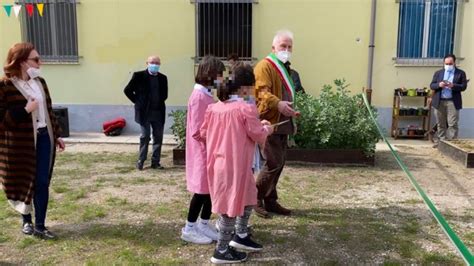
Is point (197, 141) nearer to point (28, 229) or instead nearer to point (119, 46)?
point (28, 229)

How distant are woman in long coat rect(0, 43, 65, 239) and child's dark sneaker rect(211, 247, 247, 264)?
1569 millimetres

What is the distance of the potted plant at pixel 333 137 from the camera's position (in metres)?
7.00

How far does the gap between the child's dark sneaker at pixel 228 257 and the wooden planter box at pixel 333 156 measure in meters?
3.48

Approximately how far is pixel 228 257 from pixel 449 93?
631 centimetres

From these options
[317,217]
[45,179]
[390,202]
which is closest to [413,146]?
[390,202]

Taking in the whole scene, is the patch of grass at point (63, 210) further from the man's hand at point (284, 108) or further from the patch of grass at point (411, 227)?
the patch of grass at point (411, 227)

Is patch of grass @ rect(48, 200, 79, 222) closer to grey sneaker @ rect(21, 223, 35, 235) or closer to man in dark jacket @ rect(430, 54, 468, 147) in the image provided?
grey sneaker @ rect(21, 223, 35, 235)

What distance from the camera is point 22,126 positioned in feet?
12.9

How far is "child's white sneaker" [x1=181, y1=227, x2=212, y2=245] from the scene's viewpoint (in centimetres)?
407

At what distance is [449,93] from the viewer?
8.44 m

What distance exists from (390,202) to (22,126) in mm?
3879

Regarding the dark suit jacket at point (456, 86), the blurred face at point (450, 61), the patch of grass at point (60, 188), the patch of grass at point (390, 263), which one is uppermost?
the blurred face at point (450, 61)

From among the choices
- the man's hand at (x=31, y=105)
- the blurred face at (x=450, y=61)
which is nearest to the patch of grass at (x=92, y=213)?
the man's hand at (x=31, y=105)

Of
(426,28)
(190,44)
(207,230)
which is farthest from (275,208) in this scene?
(426,28)
